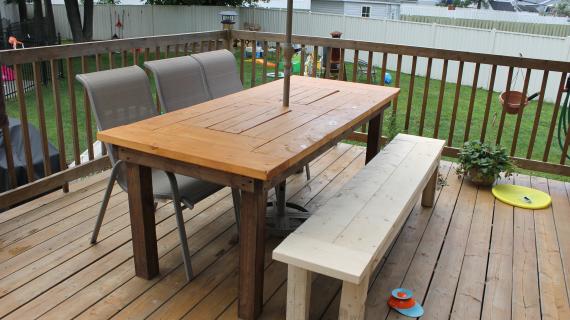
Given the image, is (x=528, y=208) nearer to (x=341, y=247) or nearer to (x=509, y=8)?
(x=341, y=247)

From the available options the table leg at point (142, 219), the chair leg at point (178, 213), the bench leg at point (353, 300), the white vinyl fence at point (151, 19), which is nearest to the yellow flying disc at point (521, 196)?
the bench leg at point (353, 300)

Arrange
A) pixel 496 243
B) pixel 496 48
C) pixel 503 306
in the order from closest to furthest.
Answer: pixel 503 306, pixel 496 243, pixel 496 48

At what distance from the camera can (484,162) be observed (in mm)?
3670

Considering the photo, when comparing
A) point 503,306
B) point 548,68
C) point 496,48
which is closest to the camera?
point 503,306

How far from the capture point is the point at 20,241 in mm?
2736

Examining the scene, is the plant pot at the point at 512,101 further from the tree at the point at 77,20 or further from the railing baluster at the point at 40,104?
the tree at the point at 77,20

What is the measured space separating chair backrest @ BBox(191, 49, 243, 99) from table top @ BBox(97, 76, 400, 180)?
26 cm

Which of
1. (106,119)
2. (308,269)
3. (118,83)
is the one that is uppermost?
(118,83)

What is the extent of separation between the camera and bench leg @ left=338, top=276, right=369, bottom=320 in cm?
186

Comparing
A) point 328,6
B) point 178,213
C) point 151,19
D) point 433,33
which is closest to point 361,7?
point 328,6

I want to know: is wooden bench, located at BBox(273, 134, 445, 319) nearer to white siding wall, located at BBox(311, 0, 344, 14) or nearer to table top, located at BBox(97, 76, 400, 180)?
table top, located at BBox(97, 76, 400, 180)

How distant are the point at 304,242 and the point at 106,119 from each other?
1227mm

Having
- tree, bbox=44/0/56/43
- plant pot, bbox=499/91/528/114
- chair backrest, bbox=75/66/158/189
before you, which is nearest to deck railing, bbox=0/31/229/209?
chair backrest, bbox=75/66/158/189

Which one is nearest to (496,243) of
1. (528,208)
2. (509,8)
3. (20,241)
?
(528,208)
